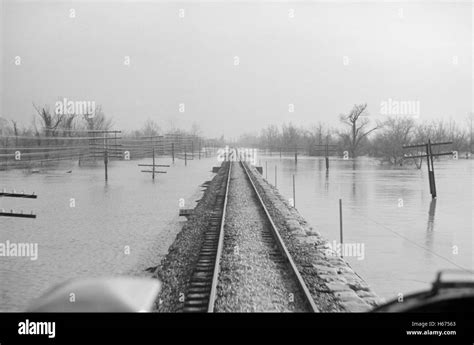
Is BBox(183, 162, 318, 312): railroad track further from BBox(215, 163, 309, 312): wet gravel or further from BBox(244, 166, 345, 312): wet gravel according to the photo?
BBox(244, 166, 345, 312): wet gravel

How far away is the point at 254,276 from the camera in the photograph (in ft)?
23.1

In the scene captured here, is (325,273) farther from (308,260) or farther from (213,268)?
(213,268)

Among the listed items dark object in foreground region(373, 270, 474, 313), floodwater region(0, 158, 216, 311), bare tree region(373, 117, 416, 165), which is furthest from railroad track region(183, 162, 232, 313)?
bare tree region(373, 117, 416, 165)

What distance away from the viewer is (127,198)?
20.2 metres

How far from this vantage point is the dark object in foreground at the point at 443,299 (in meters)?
2.24

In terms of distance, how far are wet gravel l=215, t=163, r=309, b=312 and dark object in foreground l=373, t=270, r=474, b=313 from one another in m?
3.29

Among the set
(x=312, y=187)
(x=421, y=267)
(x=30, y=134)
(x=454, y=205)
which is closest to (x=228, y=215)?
(x=421, y=267)

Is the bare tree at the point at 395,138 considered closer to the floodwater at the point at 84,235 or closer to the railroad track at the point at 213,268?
the floodwater at the point at 84,235

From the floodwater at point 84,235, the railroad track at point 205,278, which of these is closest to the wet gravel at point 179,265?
the railroad track at point 205,278

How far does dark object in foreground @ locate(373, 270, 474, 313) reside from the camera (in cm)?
224
